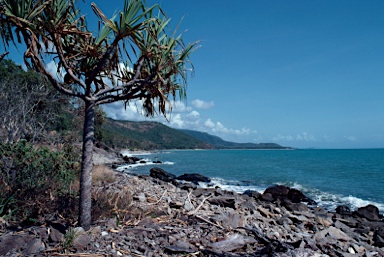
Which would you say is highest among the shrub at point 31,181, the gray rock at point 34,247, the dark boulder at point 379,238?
the shrub at point 31,181

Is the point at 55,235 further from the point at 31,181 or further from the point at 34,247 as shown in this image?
the point at 31,181

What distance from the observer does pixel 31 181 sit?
→ 6656 millimetres

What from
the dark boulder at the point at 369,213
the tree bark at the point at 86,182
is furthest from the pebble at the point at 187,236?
the dark boulder at the point at 369,213

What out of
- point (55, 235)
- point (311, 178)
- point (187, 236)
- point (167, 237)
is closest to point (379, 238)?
point (187, 236)

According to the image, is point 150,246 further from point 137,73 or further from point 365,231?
point 365,231

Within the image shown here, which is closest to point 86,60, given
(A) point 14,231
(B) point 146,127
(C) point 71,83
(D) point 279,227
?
(C) point 71,83

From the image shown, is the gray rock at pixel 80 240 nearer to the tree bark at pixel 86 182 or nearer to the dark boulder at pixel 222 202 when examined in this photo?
the tree bark at pixel 86 182

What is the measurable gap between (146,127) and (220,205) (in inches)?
7559

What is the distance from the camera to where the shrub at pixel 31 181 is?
5613 mm

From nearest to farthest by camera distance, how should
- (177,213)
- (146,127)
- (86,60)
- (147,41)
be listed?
→ 1. (147,41)
2. (86,60)
3. (177,213)
4. (146,127)

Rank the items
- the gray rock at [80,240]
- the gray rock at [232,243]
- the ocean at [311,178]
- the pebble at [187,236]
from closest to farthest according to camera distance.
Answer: the gray rock at [80,240] < the pebble at [187,236] < the gray rock at [232,243] < the ocean at [311,178]

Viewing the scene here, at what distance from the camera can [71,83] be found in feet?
19.0

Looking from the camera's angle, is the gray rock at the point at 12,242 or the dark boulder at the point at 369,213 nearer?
the gray rock at the point at 12,242

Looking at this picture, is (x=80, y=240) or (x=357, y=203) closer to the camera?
(x=80, y=240)
